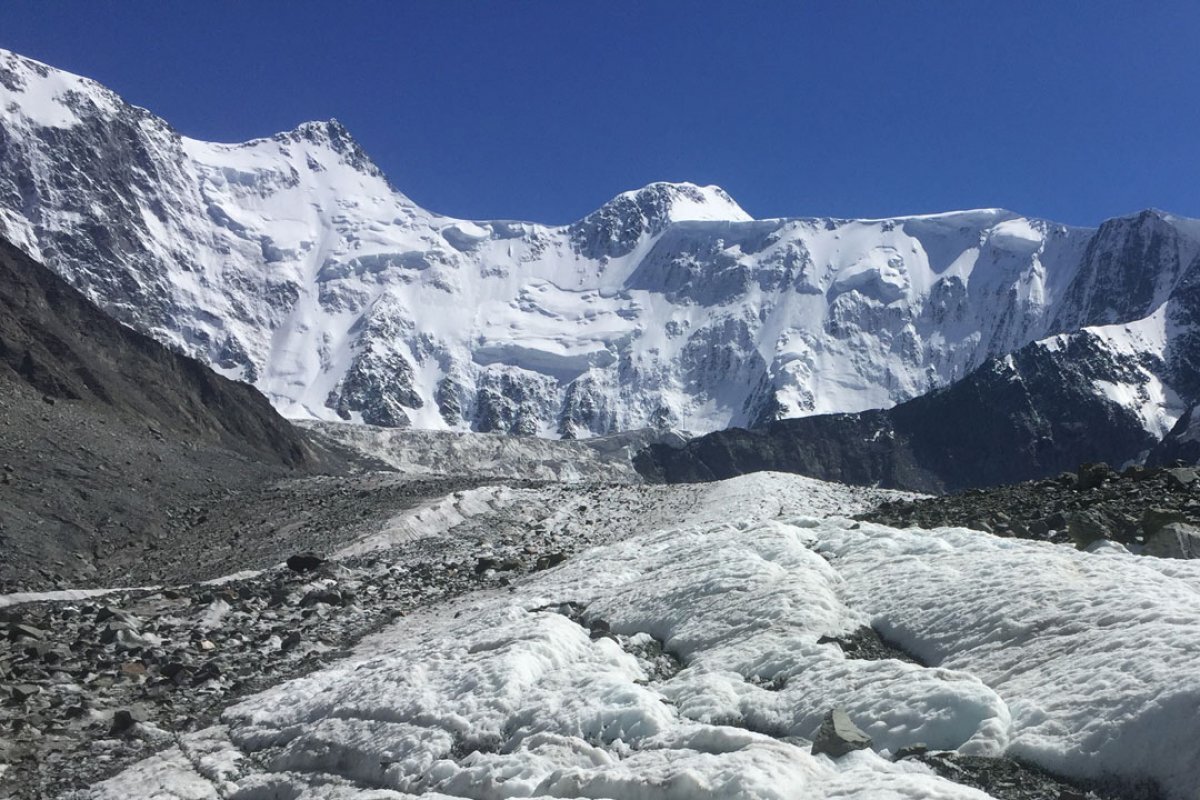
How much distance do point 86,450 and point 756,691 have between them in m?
47.9

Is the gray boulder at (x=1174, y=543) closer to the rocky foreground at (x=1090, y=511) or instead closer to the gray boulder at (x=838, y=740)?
the rocky foreground at (x=1090, y=511)

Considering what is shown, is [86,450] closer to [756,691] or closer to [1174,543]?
[756,691]

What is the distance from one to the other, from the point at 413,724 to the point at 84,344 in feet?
377

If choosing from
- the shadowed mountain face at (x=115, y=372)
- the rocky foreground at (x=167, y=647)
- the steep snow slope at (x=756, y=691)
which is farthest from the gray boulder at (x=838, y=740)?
the shadowed mountain face at (x=115, y=372)

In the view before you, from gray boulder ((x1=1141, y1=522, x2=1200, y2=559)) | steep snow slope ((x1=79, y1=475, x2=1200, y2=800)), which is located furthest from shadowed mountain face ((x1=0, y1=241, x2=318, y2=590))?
gray boulder ((x1=1141, y1=522, x2=1200, y2=559))

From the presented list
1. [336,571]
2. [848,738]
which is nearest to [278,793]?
[848,738]

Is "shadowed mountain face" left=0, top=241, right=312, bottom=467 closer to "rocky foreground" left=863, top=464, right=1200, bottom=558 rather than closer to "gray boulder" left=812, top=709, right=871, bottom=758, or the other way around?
"rocky foreground" left=863, top=464, right=1200, bottom=558

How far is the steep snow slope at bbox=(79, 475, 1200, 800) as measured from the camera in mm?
10812

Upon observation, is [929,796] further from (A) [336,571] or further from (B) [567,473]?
(B) [567,473]

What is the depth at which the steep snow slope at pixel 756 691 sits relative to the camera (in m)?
10.8

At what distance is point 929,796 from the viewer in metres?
9.57

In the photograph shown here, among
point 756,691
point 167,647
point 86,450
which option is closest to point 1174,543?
point 756,691

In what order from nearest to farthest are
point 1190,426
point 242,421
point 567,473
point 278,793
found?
point 278,793, point 242,421, point 1190,426, point 567,473

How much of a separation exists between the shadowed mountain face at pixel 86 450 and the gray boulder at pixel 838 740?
29191 mm
